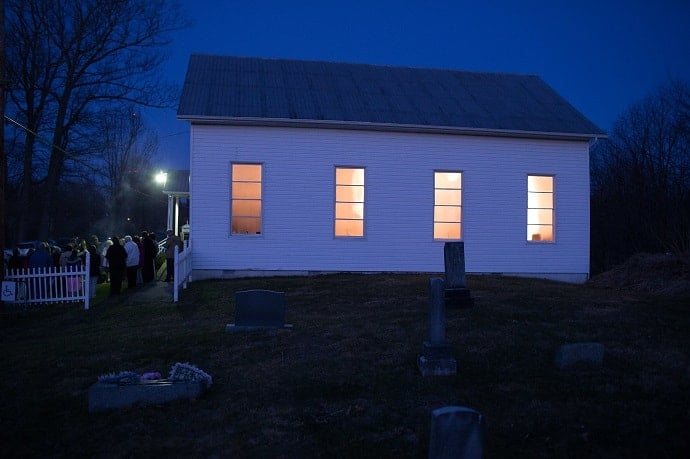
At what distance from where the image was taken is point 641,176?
34.5 m

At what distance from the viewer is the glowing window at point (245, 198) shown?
709 inches

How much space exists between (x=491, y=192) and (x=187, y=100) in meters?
8.97

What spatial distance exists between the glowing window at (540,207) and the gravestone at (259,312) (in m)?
11.1

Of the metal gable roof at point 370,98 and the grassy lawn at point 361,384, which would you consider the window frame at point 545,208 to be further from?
the grassy lawn at point 361,384

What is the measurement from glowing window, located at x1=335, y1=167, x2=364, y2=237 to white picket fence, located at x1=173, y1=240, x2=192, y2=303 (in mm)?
4145

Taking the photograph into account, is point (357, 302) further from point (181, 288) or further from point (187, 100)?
point (187, 100)

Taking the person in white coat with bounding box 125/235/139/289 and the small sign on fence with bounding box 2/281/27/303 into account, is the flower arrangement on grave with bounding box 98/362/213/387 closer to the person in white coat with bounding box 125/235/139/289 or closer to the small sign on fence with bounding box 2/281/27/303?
the small sign on fence with bounding box 2/281/27/303

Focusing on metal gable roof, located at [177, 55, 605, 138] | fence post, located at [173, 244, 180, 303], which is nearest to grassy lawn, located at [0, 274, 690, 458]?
fence post, located at [173, 244, 180, 303]

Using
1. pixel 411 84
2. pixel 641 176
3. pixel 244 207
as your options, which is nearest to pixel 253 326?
pixel 244 207

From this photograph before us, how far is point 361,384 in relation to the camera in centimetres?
746

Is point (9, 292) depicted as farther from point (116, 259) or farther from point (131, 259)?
point (131, 259)

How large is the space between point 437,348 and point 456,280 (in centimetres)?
394

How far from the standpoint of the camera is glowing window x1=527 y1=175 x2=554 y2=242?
19312 millimetres

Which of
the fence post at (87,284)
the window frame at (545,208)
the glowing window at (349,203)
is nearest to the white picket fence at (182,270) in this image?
the fence post at (87,284)
